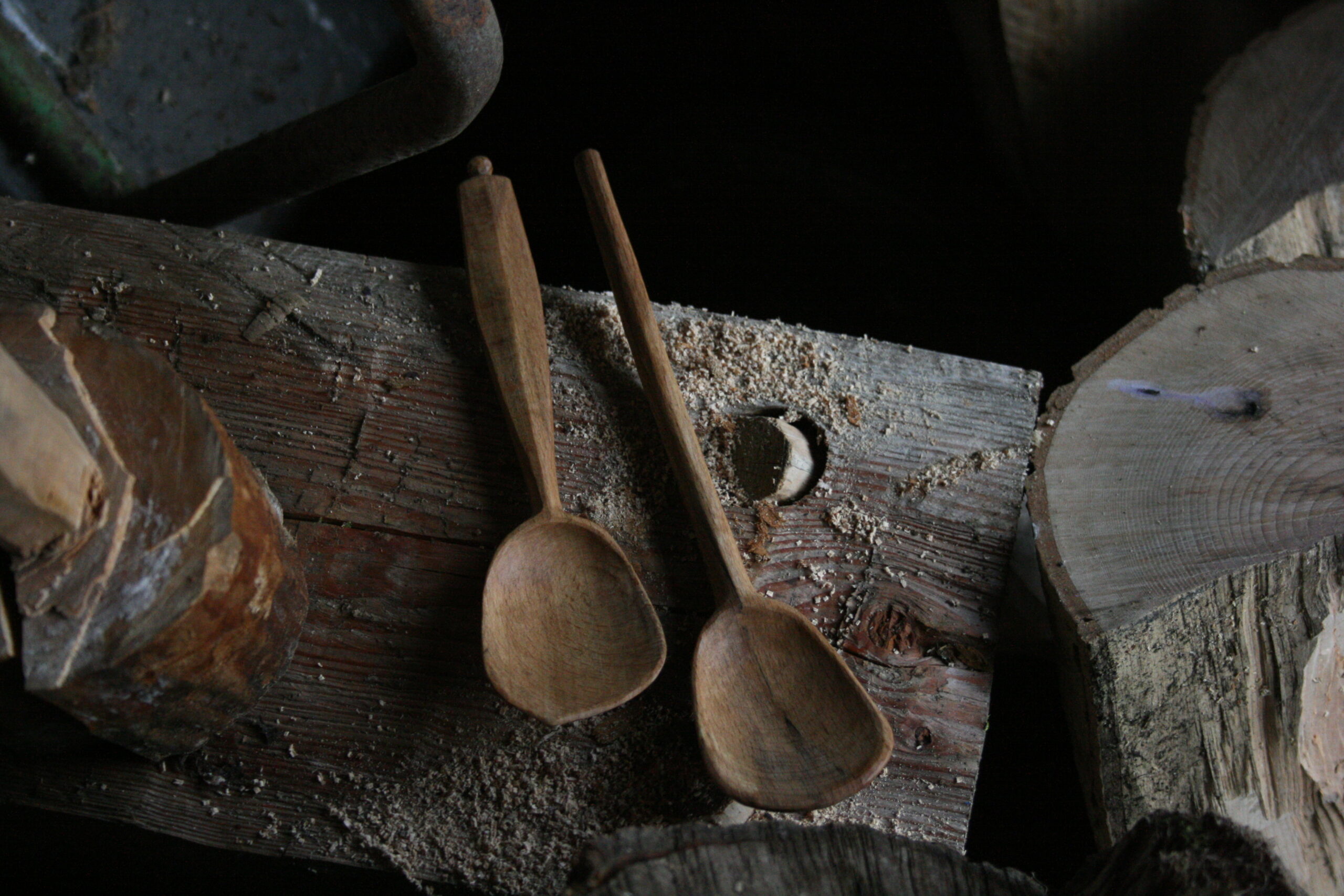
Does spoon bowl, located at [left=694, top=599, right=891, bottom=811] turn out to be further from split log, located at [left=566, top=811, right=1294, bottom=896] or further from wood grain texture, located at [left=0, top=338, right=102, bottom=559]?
wood grain texture, located at [left=0, top=338, right=102, bottom=559]

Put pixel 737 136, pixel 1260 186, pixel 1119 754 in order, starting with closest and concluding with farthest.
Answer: pixel 1119 754, pixel 1260 186, pixel 737 136

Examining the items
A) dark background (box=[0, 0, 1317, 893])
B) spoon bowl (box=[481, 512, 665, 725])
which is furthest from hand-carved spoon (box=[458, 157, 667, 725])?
dark background (box=[0, 0, 1317, 893])

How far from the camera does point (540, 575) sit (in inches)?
39.6

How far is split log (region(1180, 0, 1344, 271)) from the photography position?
4.33 feet

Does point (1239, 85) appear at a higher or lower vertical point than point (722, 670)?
higher

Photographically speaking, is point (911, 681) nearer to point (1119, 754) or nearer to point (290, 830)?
point (1119, 754)

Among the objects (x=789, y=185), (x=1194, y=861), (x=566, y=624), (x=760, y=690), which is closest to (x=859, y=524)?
(x=760, y=690)

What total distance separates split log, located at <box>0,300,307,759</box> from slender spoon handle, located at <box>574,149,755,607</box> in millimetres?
452

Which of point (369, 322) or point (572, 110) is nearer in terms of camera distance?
point (369, 322)

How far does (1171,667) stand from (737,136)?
1.39 metres

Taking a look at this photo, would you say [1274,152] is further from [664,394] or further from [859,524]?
[664,394]

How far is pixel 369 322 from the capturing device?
1.16 m

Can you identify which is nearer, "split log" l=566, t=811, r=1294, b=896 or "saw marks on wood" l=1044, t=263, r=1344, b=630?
"split log" l=566, t=811, r=1294, b=896

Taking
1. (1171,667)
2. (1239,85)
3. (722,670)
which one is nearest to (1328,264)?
(1239,85)
